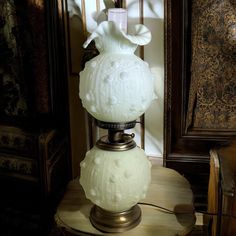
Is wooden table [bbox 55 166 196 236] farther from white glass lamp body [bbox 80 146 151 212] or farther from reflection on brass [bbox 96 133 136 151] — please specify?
reflection on brass [bbox 96 133 136 151]

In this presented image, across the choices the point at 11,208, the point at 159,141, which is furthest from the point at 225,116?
the point at 11,208

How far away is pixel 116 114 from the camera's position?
1097 millimetres

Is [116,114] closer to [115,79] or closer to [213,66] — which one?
[115,79]

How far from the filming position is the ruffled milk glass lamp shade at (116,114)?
1.06m

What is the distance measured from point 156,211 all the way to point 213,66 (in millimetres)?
560

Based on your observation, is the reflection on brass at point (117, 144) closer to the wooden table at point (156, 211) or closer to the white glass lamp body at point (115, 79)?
the white glass lamp body at point (115, 79)

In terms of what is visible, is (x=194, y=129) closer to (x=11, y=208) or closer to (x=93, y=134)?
(x=93, y=134)

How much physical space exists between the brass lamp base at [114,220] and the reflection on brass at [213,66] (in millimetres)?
451

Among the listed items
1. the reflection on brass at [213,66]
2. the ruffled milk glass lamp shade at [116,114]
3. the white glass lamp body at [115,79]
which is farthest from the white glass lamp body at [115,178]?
the reflection on brass at [213,66]

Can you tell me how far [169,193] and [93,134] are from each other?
51cm

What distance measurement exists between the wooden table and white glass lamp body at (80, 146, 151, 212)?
0.10 meters

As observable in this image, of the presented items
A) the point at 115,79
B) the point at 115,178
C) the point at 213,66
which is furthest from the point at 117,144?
the point at 213,66

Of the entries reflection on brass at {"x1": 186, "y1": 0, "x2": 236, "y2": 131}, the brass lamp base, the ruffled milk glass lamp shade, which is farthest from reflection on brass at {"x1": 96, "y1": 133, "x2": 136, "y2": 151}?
reflection on brass at {"x1": 186, "y1": 0, "x2": 236, "y2": 131}

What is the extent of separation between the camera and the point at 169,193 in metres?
1.36
